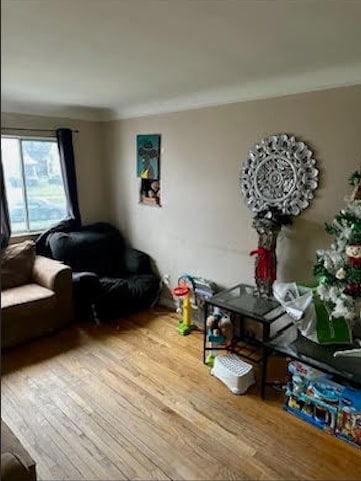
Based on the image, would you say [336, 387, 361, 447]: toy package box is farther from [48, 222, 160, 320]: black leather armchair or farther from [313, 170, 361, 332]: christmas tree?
[48, 222, 160, 320]: black leather armchair

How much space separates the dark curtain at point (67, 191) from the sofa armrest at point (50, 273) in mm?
384

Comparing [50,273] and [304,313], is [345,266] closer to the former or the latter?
[304,313]

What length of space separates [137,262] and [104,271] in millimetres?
413

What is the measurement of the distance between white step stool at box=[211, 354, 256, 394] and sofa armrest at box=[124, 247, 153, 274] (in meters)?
1.62

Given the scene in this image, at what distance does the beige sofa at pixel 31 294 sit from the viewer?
9.92 ft

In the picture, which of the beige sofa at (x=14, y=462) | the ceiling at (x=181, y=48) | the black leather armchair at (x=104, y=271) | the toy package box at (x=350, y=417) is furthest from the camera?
the black leather armchair at (x=104, y=271)

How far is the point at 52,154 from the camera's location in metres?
4.04

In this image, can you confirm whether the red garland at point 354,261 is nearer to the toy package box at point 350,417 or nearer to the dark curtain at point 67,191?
the toy package box at point 350,417

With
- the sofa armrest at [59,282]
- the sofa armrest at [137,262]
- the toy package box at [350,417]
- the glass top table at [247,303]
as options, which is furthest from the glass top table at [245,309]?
the sofa armrest at [59,282]

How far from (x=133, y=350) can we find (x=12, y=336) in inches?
41.2

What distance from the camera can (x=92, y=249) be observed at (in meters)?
3.98

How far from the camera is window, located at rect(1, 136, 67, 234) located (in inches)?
149

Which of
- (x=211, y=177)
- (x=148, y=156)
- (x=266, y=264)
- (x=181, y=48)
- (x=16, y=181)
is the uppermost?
(x=181, y=48)

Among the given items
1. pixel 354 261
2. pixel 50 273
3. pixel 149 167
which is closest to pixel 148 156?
pixel 149 167
